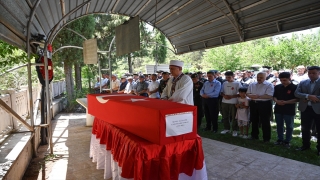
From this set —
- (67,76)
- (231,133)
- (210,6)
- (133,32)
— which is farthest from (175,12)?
(67,76)

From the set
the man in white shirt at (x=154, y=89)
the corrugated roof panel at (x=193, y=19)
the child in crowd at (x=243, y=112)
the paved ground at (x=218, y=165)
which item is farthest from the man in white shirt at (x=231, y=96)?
the man in white shirt at (x=154, y=89)

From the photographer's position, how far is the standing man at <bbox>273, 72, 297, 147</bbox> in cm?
483

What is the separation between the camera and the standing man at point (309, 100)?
428 cm

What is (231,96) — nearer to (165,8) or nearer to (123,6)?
(165,8)

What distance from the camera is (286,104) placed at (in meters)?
4.87

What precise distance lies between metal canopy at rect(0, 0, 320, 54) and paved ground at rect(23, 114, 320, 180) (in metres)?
2.31

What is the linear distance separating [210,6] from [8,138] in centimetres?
507

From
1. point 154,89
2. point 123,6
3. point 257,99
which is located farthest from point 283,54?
point 123,6

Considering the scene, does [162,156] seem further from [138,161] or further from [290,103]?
[290,103]

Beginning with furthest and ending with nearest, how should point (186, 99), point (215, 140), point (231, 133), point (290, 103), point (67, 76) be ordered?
point (67, 76)
point (231, 133)
point (215, 140)
point (290, 103)
point (186, 99)

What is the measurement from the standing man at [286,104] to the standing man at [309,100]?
0.76 ft

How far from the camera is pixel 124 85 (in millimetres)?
9562

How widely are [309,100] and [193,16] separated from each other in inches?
128

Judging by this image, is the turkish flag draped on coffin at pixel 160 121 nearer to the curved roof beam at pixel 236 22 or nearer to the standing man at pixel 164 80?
the curved roof beam at pixel 236 22
